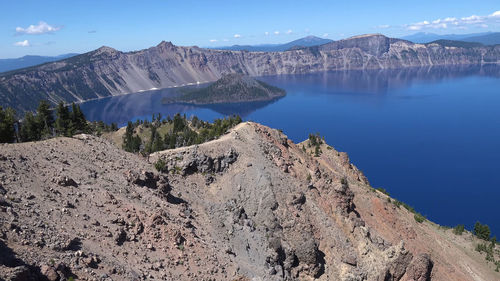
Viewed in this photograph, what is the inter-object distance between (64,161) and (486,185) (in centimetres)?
15793

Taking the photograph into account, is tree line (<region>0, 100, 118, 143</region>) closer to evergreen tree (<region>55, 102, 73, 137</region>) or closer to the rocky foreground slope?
evergreen tree (<region>55, 102, 73, 137</region>)

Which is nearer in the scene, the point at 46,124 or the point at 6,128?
the point at 6,128

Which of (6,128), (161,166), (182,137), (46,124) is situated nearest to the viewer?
(161,166)

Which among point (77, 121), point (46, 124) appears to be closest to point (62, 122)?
point (46, 124)

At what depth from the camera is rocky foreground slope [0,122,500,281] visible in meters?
29.9

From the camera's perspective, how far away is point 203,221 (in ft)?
151

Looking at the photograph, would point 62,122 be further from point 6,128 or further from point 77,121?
point 6,128

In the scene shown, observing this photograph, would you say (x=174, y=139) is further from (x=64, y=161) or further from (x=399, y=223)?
(x=399, y=223)

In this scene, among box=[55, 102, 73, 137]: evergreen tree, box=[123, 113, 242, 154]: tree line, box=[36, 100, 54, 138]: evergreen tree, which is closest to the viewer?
box=[55, 102, 73, 137]: evergreen tree

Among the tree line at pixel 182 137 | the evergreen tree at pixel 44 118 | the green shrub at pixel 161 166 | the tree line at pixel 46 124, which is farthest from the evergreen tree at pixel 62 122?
the green shrub at pixel 161 166

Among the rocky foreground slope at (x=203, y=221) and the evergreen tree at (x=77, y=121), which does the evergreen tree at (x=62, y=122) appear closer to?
the evergreen tree at (x=77, y=121)

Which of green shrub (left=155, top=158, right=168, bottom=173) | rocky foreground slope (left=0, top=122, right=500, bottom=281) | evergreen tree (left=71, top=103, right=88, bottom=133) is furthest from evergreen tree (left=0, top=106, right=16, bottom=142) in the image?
green shrub (left=155, top=158, right=168, bottom=173)

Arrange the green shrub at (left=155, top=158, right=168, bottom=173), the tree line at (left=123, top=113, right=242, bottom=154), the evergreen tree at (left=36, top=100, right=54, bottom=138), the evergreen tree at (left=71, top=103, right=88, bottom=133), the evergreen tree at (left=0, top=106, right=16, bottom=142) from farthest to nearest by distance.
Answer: the tree line at (left=123, top=113, right=242, bottom=154)
the evergreen tree at (left=71, top=103, right=88, bottom=133)
the evergreen tree at (left=36, top=100, right=54, bottom=138)
the evergreen tree at (left=0, top=106, right=16, bottom=142)
the green shrub at (left=155, top=158, right=168, bottom=173)

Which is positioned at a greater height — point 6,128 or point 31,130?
point 6,128
